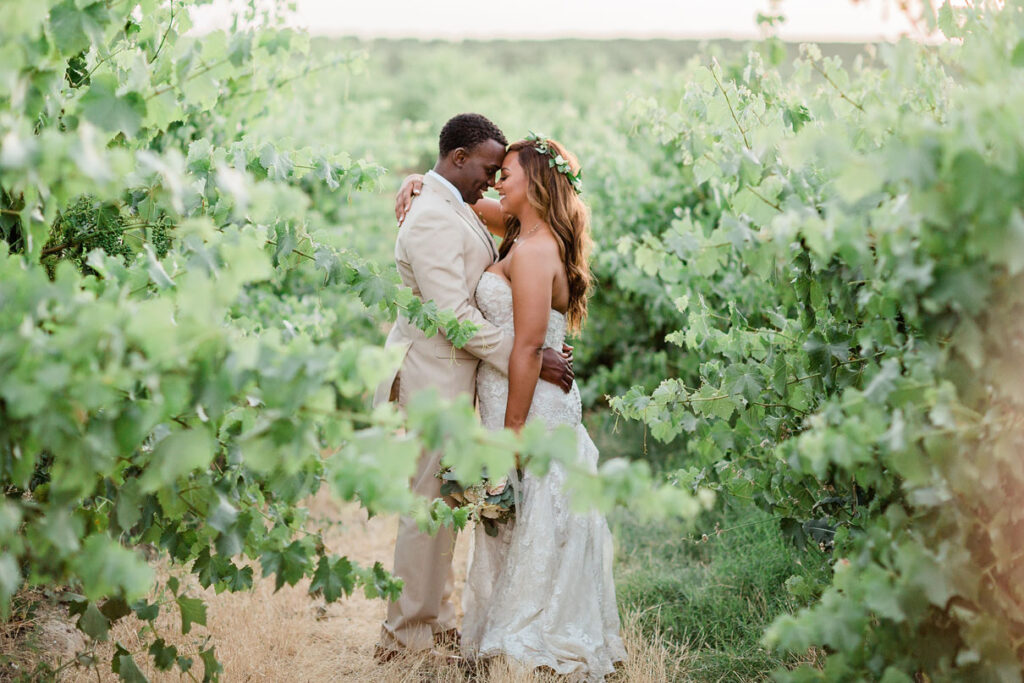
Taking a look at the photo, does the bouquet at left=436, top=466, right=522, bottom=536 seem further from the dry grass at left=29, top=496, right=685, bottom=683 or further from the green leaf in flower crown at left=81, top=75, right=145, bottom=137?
the green leaf in flower crown at left=81, top=75, right=145, bottom=137

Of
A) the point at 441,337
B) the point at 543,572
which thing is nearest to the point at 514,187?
the point at 441,337

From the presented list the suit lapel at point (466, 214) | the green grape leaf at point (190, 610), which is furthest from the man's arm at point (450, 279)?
the green grape leaf at point (190, 610)

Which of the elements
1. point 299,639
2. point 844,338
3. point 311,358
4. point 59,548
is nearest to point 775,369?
point 844,338

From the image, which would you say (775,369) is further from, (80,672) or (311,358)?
(80,672)

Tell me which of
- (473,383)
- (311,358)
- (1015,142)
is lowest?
(473,383)

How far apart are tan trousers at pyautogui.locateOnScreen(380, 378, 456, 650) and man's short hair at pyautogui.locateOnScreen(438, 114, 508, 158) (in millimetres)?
1483

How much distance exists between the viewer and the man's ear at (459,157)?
413 centimetres

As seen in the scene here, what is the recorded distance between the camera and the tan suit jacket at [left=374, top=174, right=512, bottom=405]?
12.5 feet

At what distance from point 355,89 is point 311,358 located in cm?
2397

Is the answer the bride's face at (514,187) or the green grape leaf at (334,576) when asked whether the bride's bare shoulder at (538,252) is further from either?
the green grape leaf at (334,576)

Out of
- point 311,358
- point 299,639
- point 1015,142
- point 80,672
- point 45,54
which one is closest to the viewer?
point 1015,142

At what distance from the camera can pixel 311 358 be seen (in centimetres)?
187

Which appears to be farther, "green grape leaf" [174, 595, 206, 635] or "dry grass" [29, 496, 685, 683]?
"dry grass" [29, 496, 685, 683]

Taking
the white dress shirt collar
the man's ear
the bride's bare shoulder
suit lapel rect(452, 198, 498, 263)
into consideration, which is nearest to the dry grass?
the bride's bare shoulder
